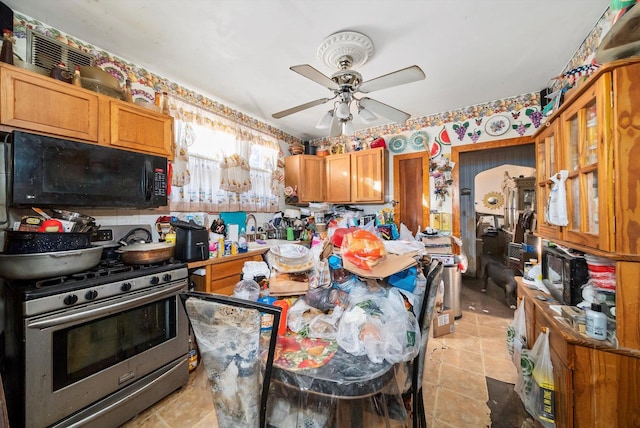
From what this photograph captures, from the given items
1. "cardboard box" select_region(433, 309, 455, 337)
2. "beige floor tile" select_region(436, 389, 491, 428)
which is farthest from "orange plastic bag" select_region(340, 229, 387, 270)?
"cardboard box" select_region(433, 309, 455, 337)

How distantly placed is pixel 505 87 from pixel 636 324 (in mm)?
2655

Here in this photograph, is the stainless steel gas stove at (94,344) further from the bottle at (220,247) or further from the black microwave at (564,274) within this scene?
the black microwave at (564,274)

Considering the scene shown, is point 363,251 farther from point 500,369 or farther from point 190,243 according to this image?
point 500,369

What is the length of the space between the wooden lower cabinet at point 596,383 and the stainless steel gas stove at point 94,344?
2.36m

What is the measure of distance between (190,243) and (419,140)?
10.8ft

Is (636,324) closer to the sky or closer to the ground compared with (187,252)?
closer to the ground

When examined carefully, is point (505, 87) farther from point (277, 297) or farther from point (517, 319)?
point (277, 297)

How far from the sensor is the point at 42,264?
1.32m

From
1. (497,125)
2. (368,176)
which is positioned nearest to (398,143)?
(368,176)

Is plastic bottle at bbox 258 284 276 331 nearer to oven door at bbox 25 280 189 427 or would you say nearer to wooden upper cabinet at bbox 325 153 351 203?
oven door at bbox 25 280 189 427

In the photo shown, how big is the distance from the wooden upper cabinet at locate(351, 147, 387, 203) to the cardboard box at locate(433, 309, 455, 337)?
1729 millimetres

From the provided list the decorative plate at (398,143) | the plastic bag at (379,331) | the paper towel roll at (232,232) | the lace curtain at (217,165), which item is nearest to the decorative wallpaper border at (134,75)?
the lace curtain at (217,165)

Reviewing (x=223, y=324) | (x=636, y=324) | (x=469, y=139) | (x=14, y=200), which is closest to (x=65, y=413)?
(x=14, y=200)

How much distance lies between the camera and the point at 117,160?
188cm
